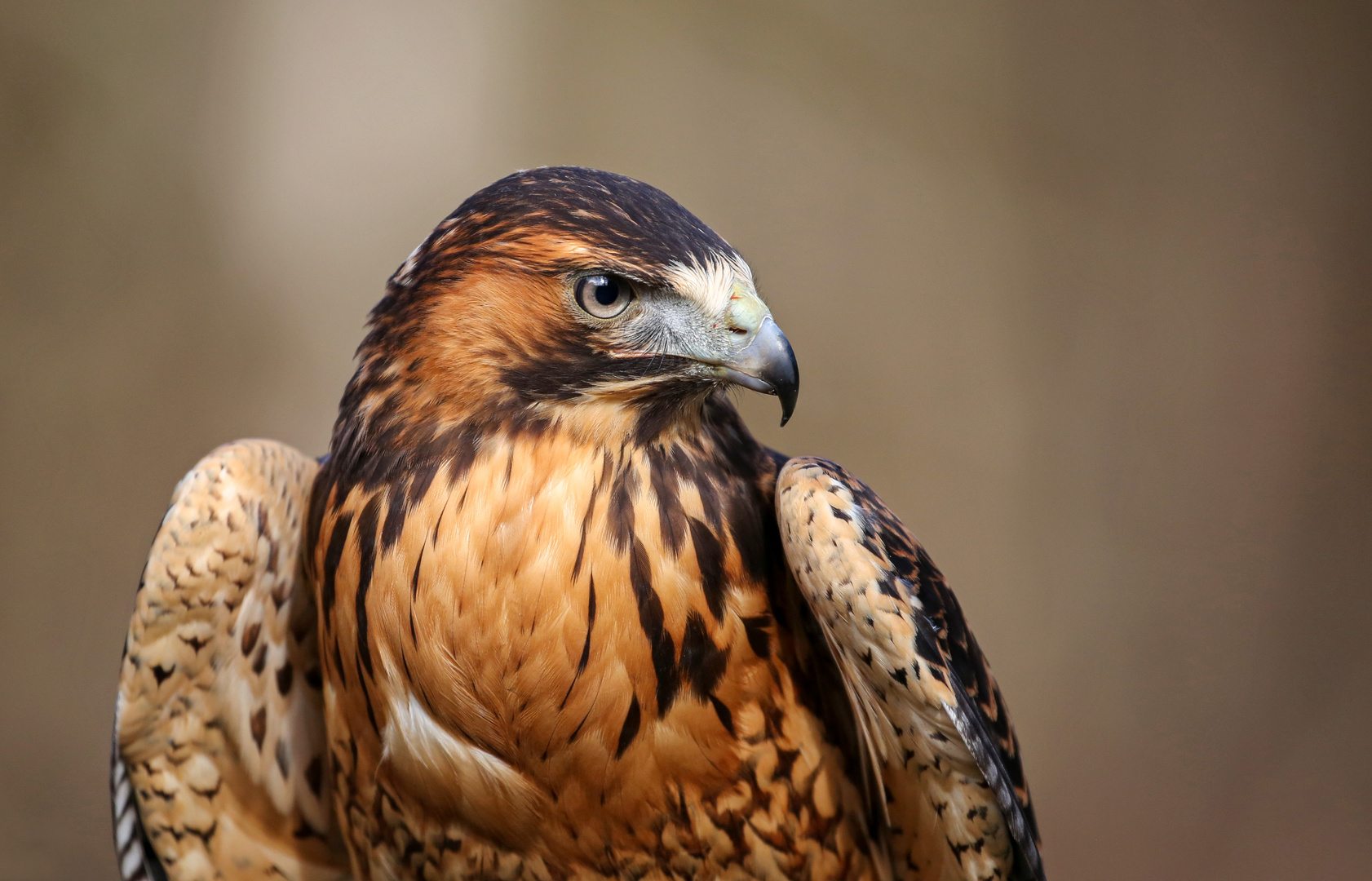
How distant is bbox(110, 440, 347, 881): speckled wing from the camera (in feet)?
4.88

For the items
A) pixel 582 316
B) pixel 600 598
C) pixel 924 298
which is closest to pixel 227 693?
pixel 600 598

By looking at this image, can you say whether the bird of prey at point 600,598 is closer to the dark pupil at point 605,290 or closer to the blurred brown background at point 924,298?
the dark pupil at point 605,290

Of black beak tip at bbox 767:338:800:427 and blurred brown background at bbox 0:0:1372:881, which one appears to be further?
blurred brown background at bbox 0:0:1372:881

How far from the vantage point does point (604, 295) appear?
1.24m

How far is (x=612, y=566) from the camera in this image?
50.0 inches

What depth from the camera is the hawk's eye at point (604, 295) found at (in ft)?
4.04

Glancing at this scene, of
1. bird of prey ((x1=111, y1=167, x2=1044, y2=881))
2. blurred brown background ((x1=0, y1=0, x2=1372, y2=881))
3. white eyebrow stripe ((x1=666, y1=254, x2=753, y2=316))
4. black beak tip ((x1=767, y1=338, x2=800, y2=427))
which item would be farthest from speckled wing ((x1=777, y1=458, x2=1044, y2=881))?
blurred brown background ((x1=0, y1=0, x2=1372, y2=881))

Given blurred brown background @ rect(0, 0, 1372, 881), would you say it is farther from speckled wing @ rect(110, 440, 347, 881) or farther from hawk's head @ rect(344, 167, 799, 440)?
hawk's head @ rect(344, 167, 799, 440)

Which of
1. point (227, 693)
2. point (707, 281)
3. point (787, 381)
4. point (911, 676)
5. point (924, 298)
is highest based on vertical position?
point (924, 298)

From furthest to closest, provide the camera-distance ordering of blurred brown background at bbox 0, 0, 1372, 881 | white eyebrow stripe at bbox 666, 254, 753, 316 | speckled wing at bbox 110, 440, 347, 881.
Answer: blurred brown background at bbox 0, 0, 1372, 881 → speckled wing at bbox 110, 440, 347, 881 → white eyebrow stripe at bbox 666, 254, 753, 316

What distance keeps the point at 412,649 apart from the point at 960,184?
3009 mm

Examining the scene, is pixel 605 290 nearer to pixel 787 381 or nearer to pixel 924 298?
pixel 787 381

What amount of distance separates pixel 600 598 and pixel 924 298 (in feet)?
9.19

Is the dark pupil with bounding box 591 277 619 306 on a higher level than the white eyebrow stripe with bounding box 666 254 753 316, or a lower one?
lower
